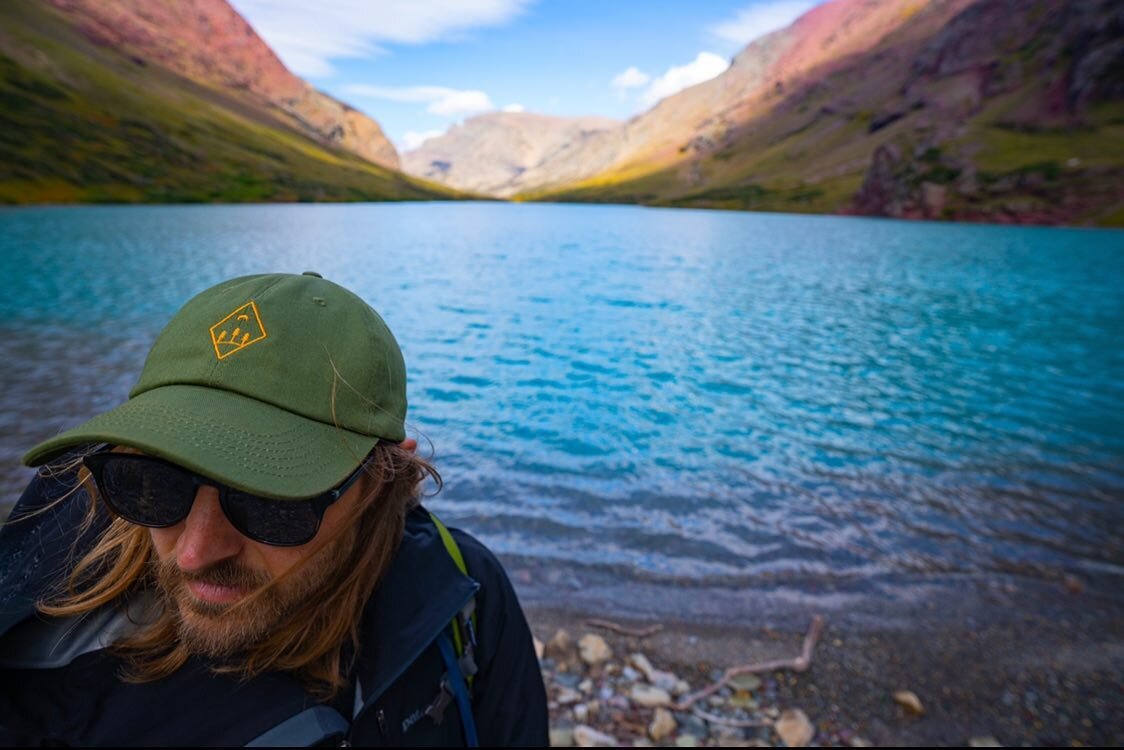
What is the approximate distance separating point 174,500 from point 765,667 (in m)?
6.15

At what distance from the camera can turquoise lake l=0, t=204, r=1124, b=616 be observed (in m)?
9.14

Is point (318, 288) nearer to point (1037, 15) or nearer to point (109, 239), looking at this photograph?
point (109, 239)

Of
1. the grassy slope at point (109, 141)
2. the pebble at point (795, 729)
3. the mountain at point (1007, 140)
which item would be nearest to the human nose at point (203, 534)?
the pebble at point (795, 729)

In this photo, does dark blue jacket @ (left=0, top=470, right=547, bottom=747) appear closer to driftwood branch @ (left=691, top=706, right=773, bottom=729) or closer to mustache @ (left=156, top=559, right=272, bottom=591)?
mustache @ (left=156, top=559, right=272, bottom=591)

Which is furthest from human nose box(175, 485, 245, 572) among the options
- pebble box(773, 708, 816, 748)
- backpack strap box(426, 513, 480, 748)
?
pebble box(773, 708, 816, 748)

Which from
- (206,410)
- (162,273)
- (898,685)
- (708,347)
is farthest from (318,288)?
(162,273)

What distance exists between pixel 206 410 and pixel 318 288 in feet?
2.10

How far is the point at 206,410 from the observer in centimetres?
196

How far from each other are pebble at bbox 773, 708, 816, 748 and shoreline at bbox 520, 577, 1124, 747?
0.17 ft

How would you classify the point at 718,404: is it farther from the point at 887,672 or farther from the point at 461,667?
the point at 461,667

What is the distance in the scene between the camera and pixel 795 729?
16.9ft

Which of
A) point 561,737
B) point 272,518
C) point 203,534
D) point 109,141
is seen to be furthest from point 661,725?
point 109,141

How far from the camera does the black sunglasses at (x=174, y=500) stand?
1.94 meters

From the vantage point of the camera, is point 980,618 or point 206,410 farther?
point 980,618
